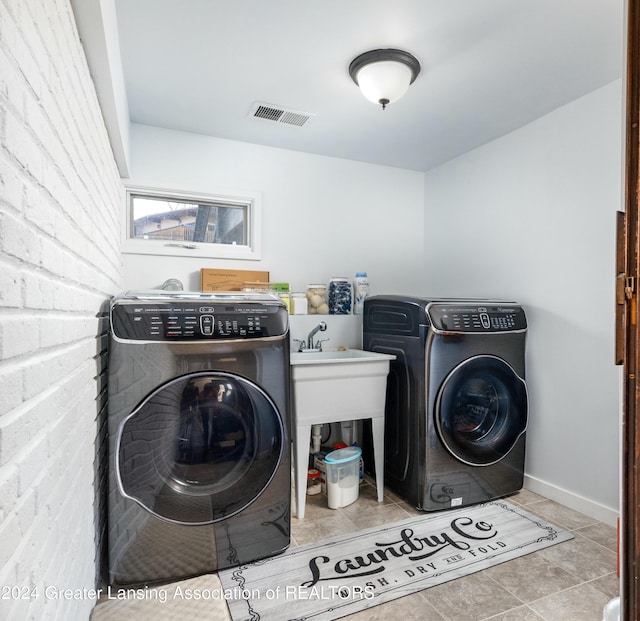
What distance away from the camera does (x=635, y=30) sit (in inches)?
26.7

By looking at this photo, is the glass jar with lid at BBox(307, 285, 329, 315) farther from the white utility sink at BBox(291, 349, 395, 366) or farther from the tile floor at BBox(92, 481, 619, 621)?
the tile floor at BBox(92, 481, 619, 621)

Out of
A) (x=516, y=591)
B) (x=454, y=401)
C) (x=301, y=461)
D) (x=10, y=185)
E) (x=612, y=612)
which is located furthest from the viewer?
(x=454, y=401)

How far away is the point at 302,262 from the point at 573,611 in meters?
2.37

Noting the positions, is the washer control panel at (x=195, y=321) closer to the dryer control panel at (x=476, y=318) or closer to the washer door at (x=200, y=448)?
the washer door at (x=200, y=448)

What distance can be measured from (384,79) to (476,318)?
1310 mm

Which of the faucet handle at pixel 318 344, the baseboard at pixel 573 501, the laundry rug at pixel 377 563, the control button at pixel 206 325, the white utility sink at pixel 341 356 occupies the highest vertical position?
the control button at pixel 206 325

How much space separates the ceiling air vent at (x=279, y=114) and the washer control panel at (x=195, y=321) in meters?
1.30

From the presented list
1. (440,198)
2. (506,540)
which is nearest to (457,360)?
(506,540)

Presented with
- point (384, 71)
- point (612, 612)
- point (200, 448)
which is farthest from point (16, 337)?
point (384, 71)

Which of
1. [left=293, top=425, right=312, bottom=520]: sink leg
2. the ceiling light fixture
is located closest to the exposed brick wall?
[left=293, top=425, right=312, bottom=520]: sink leg

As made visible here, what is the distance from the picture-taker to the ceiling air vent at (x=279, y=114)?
2412 mm

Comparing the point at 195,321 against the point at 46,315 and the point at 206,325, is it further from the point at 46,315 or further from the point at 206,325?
the point at 46,315

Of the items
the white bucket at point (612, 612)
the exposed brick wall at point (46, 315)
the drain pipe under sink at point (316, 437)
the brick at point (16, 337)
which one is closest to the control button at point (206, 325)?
the exposed brick wall at point (46, 315)

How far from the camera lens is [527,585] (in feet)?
5.39
